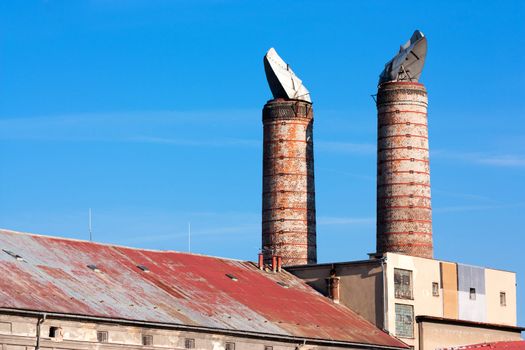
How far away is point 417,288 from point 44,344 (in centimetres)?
2347

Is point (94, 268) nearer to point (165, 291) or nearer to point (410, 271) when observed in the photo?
point (165, 291)

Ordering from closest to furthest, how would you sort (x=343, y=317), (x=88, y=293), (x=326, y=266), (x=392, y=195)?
(x=88, y=293) → (x=343, y=317) → (x=326, y=266) → (x=392, y=195)

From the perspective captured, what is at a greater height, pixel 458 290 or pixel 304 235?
pixel 304 235

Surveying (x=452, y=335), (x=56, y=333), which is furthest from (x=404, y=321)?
(x=56, y=333)

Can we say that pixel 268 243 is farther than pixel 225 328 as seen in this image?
Yes

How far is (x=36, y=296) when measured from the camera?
41156 mm

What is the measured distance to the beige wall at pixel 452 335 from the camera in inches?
2276

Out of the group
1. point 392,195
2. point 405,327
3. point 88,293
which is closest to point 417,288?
point 405,327

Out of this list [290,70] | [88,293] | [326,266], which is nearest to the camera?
[88,293]

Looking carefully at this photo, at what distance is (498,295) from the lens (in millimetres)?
64125

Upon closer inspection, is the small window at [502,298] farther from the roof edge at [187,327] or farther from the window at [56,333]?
the window at [56,333]

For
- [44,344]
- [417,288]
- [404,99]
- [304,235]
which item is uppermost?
[404,99]

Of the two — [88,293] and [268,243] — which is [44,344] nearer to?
[88,293]

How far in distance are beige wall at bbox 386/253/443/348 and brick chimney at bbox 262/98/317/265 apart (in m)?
14.2
